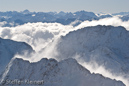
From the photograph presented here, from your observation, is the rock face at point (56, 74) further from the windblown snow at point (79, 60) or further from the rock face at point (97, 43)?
the rock face at point (97, 43)

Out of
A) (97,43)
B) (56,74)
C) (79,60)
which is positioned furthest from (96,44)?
(56,74)

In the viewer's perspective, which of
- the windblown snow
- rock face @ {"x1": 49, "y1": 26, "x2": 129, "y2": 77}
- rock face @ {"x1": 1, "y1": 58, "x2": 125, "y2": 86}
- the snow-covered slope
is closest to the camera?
rock face @ {"x1": 1, "y1": 58, "x2": 125, "y2": 86}

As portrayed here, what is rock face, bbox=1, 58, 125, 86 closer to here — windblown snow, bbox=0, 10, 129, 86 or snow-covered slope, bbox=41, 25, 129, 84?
windblown snow, bbox=0, 10, 129, 86

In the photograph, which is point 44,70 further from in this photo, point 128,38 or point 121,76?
point 128,38

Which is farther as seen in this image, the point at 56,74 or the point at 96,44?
the point at 96,44

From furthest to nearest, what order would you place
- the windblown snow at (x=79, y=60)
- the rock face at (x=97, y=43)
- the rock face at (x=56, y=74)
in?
the rock face at (x=97, y=43) → the windblown snow at (x=79, y=60) → the rock face at (x=56, y=74)

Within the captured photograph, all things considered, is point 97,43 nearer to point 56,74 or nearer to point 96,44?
point 96,44

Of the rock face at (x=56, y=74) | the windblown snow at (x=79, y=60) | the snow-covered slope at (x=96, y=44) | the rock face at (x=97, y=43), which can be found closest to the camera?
the rock face at (x=56, y=74)

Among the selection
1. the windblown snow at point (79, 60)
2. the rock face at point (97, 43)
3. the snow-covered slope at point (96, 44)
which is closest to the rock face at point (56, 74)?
the windblown snow at point (79, 60)

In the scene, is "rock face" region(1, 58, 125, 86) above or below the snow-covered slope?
above

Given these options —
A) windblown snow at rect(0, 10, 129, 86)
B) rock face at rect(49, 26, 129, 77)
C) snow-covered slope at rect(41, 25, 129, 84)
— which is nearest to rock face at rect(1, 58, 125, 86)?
windblown snow at rect(0, 10, 129, 86)
